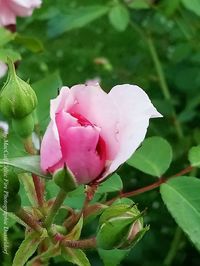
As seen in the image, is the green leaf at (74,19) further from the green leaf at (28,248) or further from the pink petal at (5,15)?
the green leaf at (28,248)

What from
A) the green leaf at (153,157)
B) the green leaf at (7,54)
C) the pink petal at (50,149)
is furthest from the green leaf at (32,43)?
the pink petal at (50,149)

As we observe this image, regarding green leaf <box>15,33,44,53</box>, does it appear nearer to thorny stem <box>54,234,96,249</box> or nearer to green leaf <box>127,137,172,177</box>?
green leaf <box>127,137,172,177</box>

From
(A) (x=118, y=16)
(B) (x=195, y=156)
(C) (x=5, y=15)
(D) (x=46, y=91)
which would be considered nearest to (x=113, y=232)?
(B) (x=195, y=156)

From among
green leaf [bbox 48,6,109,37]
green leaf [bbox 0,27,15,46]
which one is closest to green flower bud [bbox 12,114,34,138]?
green leaf [bbox 0,27,15,46]

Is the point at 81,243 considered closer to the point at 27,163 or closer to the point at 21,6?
the point at 27,163

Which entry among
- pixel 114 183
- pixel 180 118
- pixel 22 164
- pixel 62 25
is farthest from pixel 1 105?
pixel 180 118
